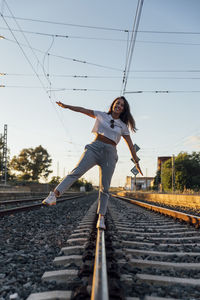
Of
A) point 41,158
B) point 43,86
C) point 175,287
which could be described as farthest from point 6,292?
point 41,158

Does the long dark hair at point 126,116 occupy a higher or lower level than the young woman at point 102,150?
higher

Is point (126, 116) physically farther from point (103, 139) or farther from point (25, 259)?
point (25, 259)

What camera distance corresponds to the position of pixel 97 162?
4.12 meters

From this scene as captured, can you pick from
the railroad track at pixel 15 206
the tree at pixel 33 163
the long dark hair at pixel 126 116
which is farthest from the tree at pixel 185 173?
the long dark hair at pixel 126 116

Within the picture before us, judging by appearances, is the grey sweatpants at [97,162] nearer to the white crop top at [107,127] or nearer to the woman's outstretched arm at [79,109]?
the white crop top at [107,127]

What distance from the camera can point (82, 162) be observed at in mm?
3996

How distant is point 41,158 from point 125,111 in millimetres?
95178

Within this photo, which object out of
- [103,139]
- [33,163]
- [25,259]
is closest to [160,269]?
[25,259]

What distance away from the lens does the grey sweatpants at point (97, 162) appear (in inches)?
156

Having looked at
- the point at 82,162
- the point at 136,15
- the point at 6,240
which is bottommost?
the point at 6,240

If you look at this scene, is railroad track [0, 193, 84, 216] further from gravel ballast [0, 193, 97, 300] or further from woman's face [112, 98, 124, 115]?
woman's face [112, 98, 124, 115]

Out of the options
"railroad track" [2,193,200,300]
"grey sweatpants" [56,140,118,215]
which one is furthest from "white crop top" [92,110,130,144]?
"railroad track" [2,193,200,300]

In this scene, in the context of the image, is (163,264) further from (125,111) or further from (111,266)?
(125,111)

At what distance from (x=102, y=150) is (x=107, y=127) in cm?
33
